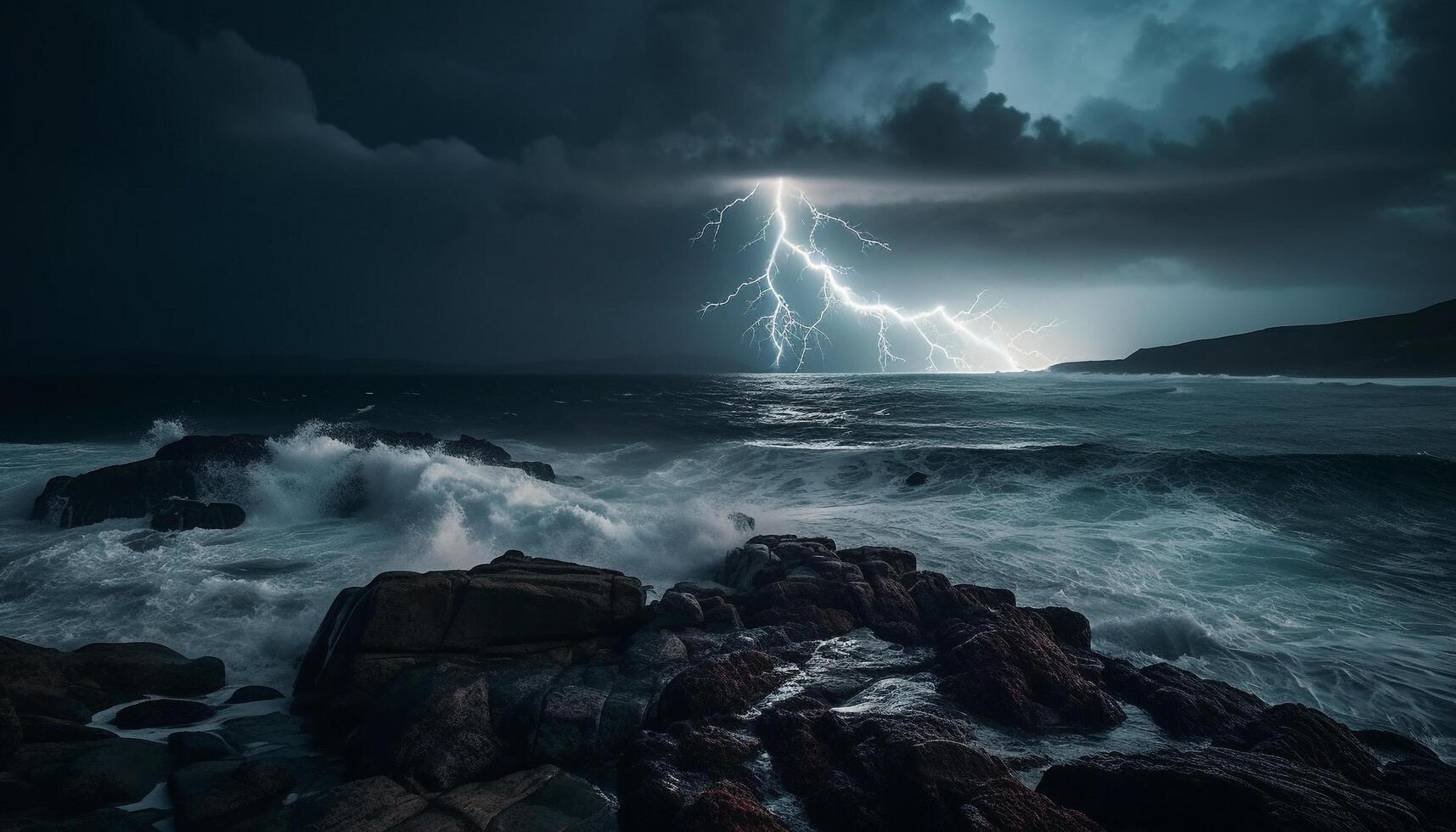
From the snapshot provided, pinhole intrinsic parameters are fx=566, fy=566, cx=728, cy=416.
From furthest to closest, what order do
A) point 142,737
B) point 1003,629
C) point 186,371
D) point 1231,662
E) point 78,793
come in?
1. point 186,371
2. point 1231,662
3. point 1003,629
4. point 142,737
5. point 78,793

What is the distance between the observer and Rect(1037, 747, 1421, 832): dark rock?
4426 millimetres

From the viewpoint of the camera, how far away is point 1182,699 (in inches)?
278

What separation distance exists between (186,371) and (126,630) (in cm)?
23034

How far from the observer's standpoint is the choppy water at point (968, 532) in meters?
9.67

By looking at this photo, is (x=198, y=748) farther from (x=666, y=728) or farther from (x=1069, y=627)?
(x=1069, y=627)

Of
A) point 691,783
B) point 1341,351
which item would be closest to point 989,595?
point 691,783

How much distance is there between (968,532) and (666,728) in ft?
40.8

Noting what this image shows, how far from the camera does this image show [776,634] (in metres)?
9.08

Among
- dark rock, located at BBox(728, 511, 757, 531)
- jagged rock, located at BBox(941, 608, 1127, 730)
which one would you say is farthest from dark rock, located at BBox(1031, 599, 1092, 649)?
dark rock, located at BBox(728, 511, 757, 531)

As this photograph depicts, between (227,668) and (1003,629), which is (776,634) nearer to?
(1003,629)

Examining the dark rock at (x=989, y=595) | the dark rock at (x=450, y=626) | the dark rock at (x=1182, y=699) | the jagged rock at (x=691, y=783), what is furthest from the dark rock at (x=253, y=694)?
the dark rock at (x=1182, y=699)

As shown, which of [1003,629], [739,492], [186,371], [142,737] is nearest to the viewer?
[142,737]

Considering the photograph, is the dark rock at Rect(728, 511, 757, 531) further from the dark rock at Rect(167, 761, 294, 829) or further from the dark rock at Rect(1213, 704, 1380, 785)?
the dark rock at Rect(167, 761, 294, 829)

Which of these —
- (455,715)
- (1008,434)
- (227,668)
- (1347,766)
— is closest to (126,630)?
(227,668)
